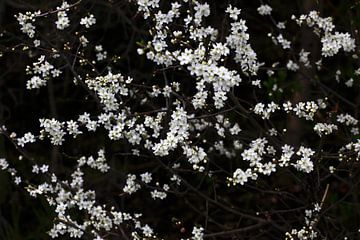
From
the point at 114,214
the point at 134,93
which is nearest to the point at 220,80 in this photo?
the point at 134,93

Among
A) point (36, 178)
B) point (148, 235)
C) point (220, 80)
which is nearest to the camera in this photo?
point (220, 80)

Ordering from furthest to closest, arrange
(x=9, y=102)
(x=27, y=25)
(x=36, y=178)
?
1. (x=9, y=102)
2. (x=36, y=178)
3. (x=27, y=25)

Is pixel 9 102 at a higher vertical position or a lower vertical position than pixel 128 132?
higher

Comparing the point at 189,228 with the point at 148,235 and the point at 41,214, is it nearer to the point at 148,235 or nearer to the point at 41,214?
the point at 41,214

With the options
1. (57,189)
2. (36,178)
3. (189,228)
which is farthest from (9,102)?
(57,189)

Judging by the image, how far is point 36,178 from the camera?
21.3 feet

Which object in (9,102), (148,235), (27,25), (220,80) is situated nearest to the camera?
(220,80)

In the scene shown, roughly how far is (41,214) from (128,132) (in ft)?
6.45

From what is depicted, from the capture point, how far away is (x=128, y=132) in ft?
12.5

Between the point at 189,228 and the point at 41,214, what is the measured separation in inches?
68.0

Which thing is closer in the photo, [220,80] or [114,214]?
[220,80]

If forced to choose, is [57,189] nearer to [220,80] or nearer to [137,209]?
[220,80]

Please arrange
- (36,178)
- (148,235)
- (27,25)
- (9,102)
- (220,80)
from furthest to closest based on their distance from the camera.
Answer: (9,102)
(36,178)
(148,235)
(27,25)
(220,80)

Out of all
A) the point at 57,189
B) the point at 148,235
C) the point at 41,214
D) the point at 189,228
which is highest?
the point at 189,228
